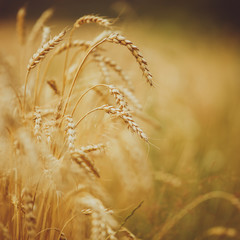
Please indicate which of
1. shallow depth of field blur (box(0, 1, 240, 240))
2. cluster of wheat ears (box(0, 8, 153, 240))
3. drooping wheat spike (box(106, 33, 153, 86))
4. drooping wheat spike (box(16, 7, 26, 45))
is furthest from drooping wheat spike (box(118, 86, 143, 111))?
drooping wheat spike (box(16, 7, 26, 45))

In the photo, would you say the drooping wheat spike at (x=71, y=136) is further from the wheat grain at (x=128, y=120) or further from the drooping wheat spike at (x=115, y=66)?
the drooping wheat spike at (x=115, y=66)

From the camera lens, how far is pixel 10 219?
117 cm

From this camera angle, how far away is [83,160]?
99 cm

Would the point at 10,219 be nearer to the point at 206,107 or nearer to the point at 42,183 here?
the point at 42,183

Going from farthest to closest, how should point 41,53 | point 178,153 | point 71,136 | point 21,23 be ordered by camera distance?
point 178,153 → point 21,23 → point 41,53 → point 71,136

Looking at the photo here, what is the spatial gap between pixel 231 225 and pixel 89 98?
1.54 m

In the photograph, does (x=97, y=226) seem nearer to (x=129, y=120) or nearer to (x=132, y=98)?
(x=129, y=120)

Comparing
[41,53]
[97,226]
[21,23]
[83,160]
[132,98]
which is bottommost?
[97,226]

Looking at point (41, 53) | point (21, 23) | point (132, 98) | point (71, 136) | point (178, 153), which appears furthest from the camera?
point (178, 153)

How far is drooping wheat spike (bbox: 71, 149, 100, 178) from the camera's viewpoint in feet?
3.09

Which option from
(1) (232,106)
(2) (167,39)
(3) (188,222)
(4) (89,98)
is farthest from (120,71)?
(2) (167,39)

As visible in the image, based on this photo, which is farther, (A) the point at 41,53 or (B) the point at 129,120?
(A) the point at 41,53

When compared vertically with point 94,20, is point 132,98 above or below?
below

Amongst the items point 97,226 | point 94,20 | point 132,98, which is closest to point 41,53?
point 94,20
